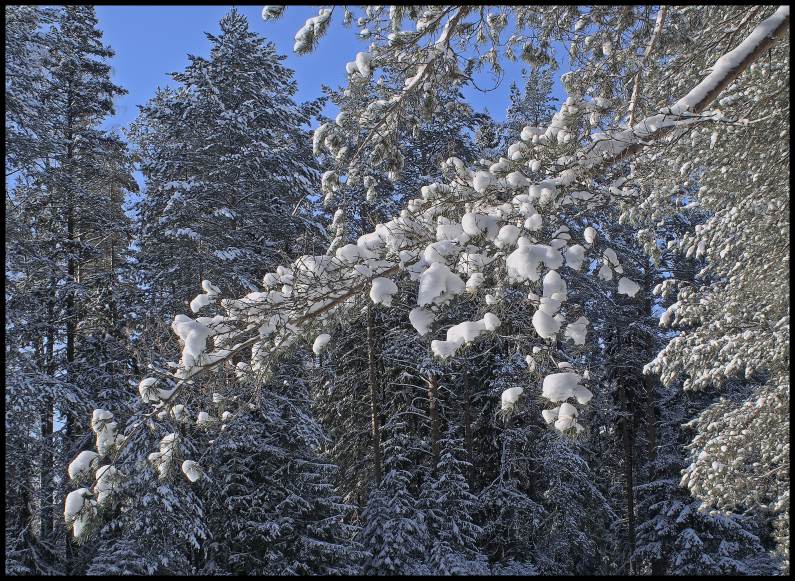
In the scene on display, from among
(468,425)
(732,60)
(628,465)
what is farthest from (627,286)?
(628,465)

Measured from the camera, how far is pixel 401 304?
4.62 metres

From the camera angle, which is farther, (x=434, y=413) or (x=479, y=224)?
(x=434, y=413)

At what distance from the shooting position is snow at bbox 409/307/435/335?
12.1 feet

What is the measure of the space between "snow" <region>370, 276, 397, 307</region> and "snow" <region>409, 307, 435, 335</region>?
20 cm

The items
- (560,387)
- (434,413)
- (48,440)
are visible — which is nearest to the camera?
(560,387)

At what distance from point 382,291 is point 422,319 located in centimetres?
35

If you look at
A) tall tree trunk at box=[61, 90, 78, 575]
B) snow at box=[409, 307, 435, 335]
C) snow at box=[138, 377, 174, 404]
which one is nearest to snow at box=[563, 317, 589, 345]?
snow at box=[409, 307, 435, 335]

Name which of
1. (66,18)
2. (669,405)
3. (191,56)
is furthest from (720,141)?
(669,405)

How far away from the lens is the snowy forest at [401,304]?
4207 mm

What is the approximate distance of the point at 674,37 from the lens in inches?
209

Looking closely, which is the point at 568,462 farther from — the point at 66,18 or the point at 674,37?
the point at 66,18

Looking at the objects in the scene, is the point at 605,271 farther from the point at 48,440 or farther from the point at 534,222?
the point at 48,440

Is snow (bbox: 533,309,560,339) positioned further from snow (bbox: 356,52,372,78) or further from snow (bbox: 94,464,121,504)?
snow (bbox: 94,464,121,504)

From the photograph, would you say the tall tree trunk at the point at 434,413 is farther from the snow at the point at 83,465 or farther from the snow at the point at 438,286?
the snow at the point at 438,286
